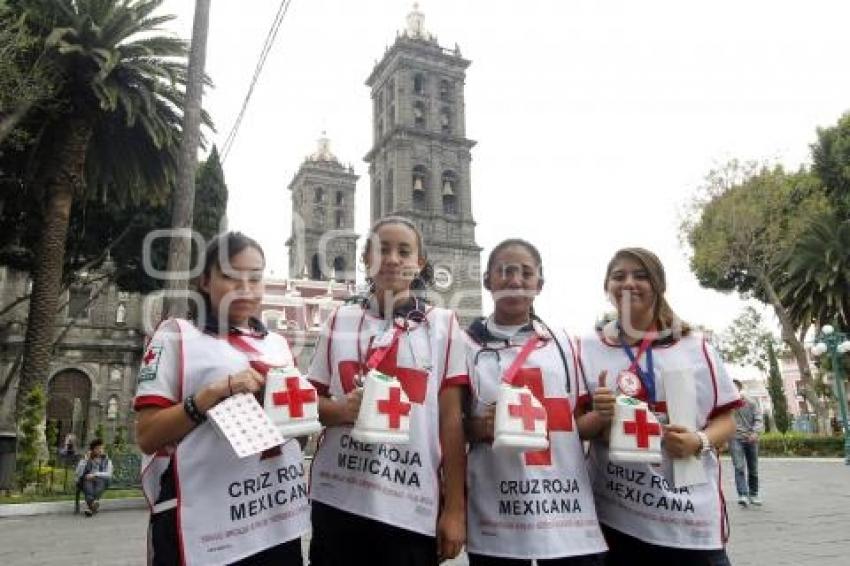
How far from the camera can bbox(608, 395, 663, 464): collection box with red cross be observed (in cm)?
254

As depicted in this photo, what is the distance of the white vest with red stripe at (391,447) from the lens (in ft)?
8.26

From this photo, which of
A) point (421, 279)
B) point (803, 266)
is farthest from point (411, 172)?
point (421, 279)

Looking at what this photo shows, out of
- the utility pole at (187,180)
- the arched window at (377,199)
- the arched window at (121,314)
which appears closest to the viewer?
the utility pole at (187,180)

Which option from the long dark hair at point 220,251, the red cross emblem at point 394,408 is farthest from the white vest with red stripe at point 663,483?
the long dark hair at point 220,251

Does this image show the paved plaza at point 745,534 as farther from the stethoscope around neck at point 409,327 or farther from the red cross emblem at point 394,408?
the red cross emblem at point 394,408

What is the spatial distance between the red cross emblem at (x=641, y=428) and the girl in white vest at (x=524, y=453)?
28 centimetres

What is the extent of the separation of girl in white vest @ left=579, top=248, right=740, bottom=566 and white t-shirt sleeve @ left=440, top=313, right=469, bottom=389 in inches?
21.4

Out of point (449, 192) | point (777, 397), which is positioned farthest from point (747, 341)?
point (449, 192)

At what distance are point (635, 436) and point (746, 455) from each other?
26.9ft

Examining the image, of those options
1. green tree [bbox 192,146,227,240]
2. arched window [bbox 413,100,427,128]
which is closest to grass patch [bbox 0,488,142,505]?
green tree [bbox 192,146,227,240]

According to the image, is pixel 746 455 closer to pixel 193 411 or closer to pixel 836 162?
pixel 193 411

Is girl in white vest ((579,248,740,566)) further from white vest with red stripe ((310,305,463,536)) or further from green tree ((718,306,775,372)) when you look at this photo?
green tree ((718,306,775,372))

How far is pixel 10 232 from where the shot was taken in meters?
20.8

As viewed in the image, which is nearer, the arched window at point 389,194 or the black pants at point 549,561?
the black pants at point 549,561
